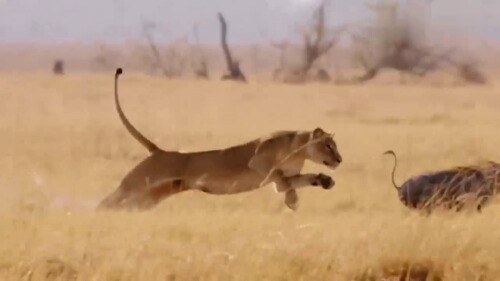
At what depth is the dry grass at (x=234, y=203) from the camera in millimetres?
4965

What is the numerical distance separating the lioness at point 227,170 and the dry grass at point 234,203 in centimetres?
19

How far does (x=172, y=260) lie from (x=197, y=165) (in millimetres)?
3713

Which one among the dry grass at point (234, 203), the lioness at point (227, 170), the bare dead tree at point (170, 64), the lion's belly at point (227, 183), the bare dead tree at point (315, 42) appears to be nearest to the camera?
the dry grass at point (234, 203)

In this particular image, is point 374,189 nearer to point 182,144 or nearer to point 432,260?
point 432,260

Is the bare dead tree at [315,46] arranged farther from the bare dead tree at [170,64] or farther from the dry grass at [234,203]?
the dry grass at [234,203]

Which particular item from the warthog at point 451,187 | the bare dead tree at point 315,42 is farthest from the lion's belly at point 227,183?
the bare dead tree at point 315,42

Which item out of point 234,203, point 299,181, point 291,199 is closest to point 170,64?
point 234,203

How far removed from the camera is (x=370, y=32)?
47.6 meters

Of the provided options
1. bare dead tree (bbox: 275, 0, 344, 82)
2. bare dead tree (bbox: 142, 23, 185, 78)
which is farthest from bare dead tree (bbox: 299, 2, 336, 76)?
bare dead tree (bbox: 142, 23, 185, 78)

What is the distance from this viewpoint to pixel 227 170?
28.7 feet

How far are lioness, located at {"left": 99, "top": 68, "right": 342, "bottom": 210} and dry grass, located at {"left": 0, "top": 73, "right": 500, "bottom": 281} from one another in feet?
0.62

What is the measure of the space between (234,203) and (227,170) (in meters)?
0.63

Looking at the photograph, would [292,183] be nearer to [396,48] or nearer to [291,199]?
[291,199]

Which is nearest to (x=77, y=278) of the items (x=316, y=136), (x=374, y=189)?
(x=316, y=136)
